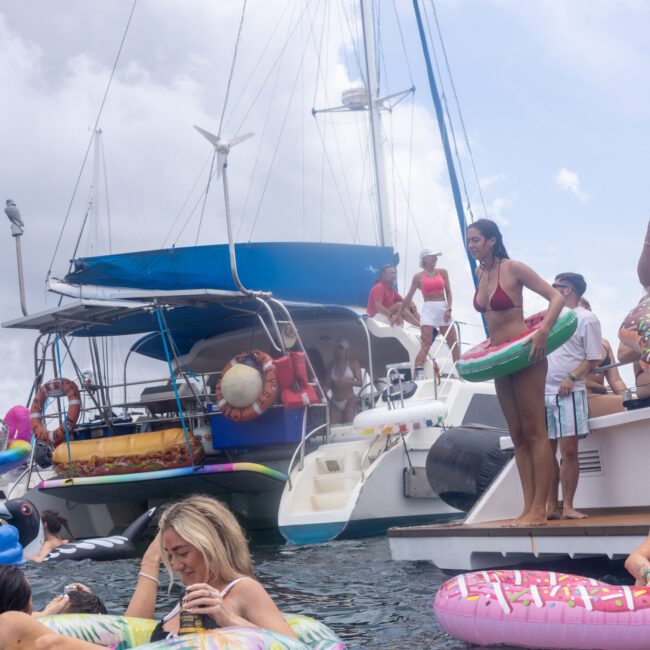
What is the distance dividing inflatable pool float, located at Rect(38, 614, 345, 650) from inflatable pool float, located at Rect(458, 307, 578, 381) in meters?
2.38

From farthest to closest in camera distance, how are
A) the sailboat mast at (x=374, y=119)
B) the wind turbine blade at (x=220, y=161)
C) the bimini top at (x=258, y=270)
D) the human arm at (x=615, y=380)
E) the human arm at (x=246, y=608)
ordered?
the sailboat mast at (x=374, y=119) < the bimini top at (x=258, y=270) < the wind turbine blade at (x=220, y=161) < the human arm at (x=615, y=380) < the human arm at (x=246, y=608)

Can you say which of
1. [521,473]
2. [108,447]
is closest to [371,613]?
[521,473]

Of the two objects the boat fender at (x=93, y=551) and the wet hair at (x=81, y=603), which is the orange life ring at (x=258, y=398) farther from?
the wet hair at (x=81, y=603)

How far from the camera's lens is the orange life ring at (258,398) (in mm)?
11875

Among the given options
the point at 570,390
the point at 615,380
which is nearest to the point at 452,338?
the point at 615,380

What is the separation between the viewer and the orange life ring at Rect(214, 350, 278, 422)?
11875 mm

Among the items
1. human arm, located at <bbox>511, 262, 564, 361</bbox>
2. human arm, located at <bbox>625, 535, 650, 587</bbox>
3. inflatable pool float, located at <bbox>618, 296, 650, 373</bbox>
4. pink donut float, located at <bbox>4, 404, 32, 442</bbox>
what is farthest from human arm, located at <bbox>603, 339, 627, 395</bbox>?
pink donut float, located at <bbox>4, 404, 32, 442</bbox>

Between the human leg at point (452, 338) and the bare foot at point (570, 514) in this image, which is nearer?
the bare foot at point (570, 514)

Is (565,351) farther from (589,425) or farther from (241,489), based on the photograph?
(241,489)

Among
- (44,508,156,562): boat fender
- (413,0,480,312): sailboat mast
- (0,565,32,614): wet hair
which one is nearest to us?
(0,565,32,614): wet hair

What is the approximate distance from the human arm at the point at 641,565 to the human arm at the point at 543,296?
1674 mm

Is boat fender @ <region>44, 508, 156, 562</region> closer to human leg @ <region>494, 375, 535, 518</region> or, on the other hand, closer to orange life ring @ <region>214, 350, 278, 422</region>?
orange life ring @ <region>214, 350, 278, 422</region>

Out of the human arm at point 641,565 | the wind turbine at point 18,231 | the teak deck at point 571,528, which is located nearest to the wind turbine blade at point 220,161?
the wind turbine at point 18,231

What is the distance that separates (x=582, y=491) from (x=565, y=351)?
1249 millimetres
